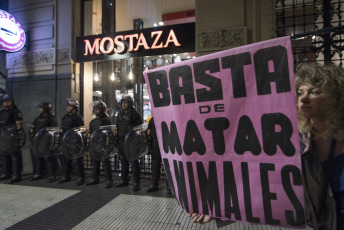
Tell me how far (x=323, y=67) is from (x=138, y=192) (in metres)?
4.39

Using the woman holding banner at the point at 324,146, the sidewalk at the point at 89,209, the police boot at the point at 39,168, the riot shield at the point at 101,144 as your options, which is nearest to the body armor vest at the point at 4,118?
the police boot at the point at 39,168

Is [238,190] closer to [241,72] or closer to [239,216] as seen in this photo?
[239,216]

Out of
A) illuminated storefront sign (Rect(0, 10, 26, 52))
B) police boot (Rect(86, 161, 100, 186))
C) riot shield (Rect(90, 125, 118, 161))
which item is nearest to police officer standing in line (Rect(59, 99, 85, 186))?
police boot (Rect(86, 161, 100, 186))

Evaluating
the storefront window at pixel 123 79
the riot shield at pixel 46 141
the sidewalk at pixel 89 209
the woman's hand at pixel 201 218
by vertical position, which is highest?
the storefront window at pixel 123 79

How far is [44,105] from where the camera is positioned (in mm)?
6066

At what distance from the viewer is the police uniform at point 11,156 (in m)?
6.03

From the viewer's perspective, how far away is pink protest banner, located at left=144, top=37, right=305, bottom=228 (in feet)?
3.71

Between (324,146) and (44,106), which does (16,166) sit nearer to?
(44,106)

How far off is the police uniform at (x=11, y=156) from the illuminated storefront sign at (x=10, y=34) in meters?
1.75

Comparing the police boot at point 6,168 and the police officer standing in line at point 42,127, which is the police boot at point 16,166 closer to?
the police boot at point 6,168

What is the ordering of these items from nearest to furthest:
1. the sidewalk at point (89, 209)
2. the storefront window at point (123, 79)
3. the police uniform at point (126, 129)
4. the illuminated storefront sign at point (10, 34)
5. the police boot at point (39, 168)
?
the sidewalk at point (89, 209) < the police uniform at point (126, 129) < the police boot at point (39, 168) < the illuminated storefront sign at point (10, 34) < the storefront window at point (123, 79)

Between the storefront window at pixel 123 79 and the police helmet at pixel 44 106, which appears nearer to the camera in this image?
the police helmet at pixel 44 106

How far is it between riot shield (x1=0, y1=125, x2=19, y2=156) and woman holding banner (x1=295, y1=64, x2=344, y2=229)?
6.63 m

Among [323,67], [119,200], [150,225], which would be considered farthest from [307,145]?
[119,200]
